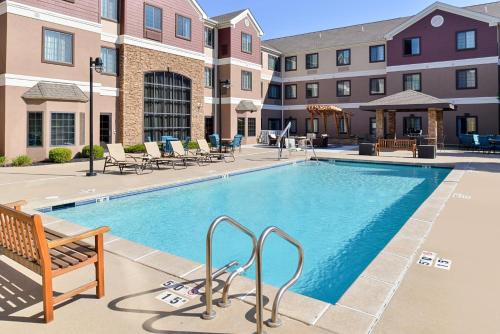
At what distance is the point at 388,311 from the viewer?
3742 mm

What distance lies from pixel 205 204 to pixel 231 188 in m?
2.52

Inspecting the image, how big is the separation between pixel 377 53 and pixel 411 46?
362 cm

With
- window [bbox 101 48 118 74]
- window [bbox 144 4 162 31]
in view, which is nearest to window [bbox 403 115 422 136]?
window [bbox 144 4 162 31]

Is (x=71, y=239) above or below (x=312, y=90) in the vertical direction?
below

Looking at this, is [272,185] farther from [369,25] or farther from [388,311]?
[369,25]

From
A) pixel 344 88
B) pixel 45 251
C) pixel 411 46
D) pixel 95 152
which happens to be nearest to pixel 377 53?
pixel 411 46

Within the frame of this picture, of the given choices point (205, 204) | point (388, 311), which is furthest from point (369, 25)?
point (388, 311)

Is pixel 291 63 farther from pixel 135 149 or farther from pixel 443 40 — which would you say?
pixel 135 149

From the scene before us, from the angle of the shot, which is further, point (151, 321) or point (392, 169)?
point (392, 169)

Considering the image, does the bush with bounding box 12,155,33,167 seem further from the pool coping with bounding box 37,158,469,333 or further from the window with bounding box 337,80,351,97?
the window with bounding box 337,80,351,97

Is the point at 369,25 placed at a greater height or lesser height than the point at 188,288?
greater

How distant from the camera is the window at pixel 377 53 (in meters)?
34.2

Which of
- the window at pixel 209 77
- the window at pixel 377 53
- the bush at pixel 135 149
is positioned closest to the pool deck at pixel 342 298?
the bush at pixel 135 149

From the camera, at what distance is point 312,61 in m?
38.2
